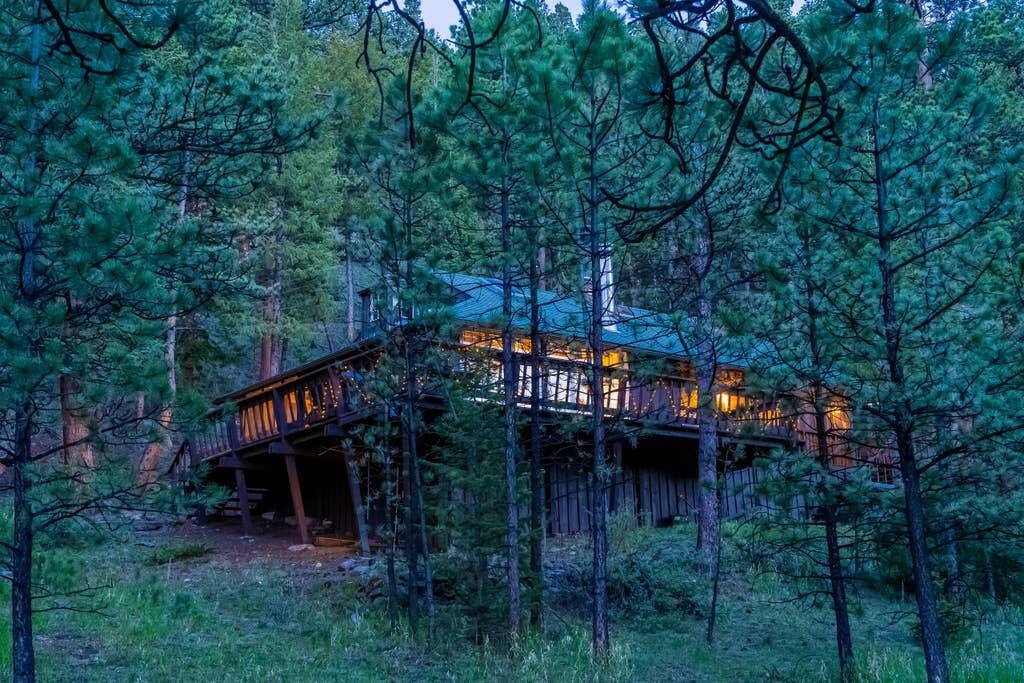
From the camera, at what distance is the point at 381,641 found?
1127cm

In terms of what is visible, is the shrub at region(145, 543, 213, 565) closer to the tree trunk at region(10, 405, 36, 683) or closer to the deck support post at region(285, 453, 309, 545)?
the deck support post at region(285, 453, 309, 545)

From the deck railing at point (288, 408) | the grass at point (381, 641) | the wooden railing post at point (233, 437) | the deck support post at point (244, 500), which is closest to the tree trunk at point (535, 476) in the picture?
the grass at point (381, 641)

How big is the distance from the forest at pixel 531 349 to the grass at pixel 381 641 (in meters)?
0.07

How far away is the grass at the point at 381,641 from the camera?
31.5 ft

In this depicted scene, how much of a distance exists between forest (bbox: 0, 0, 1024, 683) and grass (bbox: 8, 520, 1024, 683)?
2.8 inches

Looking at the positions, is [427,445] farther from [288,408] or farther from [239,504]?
[239,504]

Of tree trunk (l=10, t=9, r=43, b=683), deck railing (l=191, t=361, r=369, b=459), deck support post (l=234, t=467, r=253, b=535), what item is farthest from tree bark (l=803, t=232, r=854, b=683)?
deck support post (l=234, t=467, r=253, b=535)

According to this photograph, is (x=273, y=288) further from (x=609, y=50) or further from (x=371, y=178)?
(x=609, y=50)

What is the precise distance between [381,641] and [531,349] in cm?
376

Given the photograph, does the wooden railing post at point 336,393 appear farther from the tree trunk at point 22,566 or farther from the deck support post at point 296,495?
the tree trunk at point 22,566

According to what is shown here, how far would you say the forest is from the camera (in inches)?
287

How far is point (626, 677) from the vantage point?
979cm

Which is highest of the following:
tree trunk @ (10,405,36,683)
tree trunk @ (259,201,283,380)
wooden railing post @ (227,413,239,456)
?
tree trunk @ (259,201,283,380)

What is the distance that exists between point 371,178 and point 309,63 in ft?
74.7
